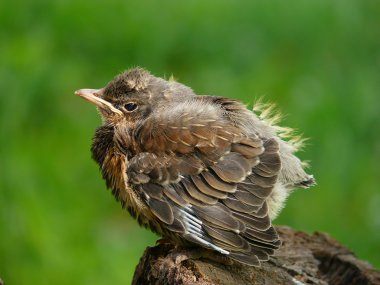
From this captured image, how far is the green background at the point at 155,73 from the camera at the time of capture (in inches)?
361

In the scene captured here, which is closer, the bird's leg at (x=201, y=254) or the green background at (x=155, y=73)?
the bird's leg at (x=201, y=254)

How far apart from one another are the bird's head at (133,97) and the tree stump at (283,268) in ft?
3.37

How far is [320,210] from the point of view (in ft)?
32.2

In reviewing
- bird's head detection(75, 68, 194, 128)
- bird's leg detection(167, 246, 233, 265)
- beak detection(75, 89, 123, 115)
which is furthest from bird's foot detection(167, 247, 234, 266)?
beak detection(75, 89, 123, 115)

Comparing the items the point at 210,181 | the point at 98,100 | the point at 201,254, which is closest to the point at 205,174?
the point at 210,181

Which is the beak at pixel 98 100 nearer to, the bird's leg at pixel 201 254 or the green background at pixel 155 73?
the bird's leg at pixel 201 254

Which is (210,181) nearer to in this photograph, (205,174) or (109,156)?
(205,174)

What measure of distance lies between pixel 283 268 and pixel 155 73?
425 cm

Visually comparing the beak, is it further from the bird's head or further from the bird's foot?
the bird's foot

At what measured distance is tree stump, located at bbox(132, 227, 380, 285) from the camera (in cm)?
614

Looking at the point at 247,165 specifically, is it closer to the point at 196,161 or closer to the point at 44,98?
the point at 196,161

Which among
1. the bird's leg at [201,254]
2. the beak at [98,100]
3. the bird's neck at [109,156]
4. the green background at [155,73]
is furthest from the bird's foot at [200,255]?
the green background at [155,73]

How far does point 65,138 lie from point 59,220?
1092 millimetres

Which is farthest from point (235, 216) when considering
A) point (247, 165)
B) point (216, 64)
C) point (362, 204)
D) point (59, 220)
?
point (216, 64)
